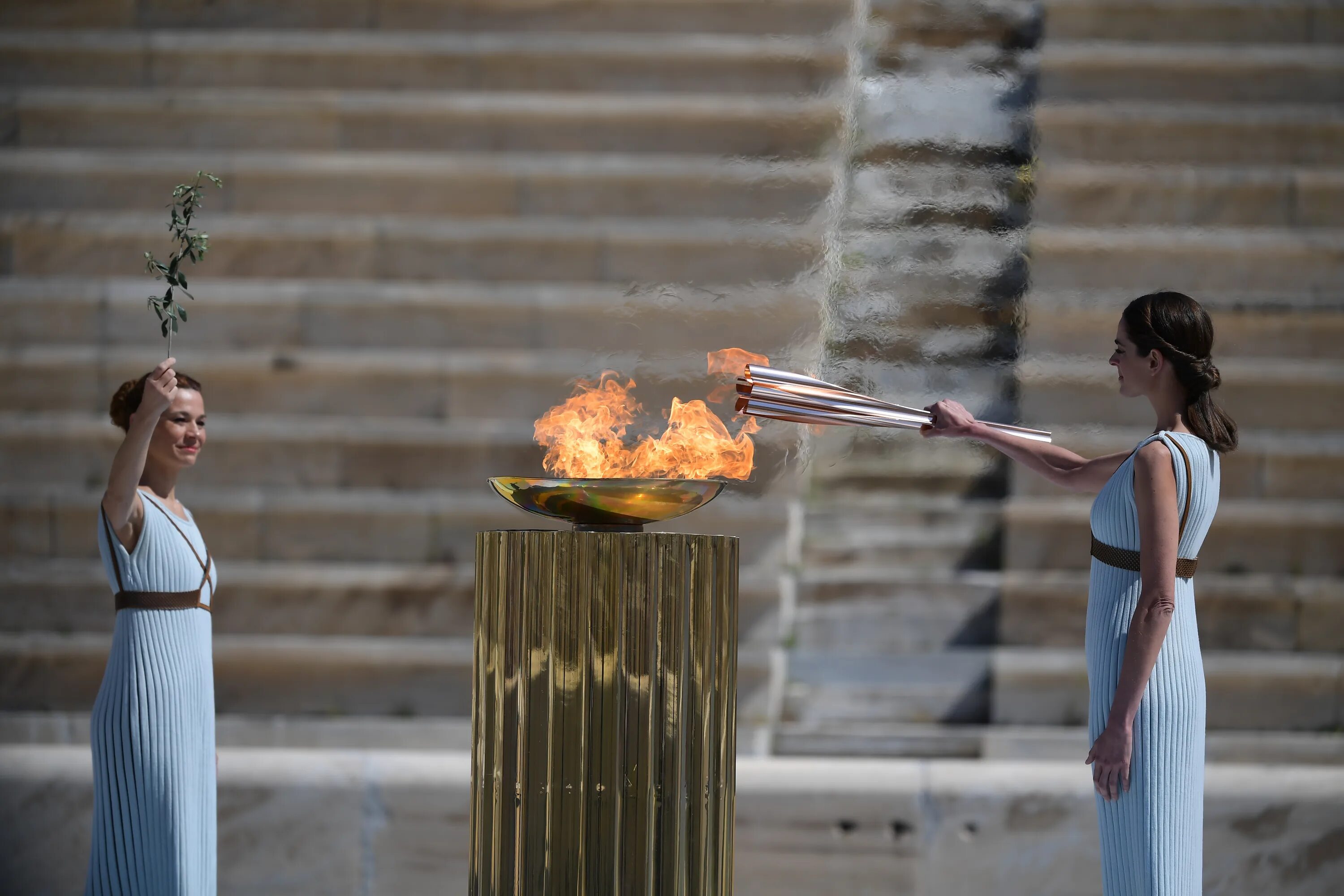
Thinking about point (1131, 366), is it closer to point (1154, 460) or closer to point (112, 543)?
point (1154, 460)

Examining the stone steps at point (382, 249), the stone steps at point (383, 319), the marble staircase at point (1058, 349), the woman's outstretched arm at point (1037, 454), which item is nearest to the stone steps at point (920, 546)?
the marble staircase at point (1058, 349)

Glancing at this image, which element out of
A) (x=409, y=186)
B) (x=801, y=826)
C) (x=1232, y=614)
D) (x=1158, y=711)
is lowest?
(x=801, y=826)

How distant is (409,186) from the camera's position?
5.90 metres

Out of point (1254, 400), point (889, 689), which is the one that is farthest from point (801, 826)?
point (1254, 400)

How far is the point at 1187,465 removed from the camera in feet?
9.48

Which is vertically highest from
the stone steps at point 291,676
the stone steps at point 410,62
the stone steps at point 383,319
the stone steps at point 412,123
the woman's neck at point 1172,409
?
the stone steps at point 410,62

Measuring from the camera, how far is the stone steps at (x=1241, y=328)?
217 inches

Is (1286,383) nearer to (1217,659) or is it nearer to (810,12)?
(1217,659)

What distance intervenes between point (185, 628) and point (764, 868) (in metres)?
2.11

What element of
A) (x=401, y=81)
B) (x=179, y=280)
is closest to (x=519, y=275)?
(x=401, y=81)

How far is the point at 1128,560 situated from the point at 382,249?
377cm

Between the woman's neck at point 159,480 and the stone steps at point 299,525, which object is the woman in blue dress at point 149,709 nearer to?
the woman's neck at point 159,480

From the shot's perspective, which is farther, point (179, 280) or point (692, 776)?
point (179, 280)

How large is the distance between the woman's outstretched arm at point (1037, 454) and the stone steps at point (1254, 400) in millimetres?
1969
